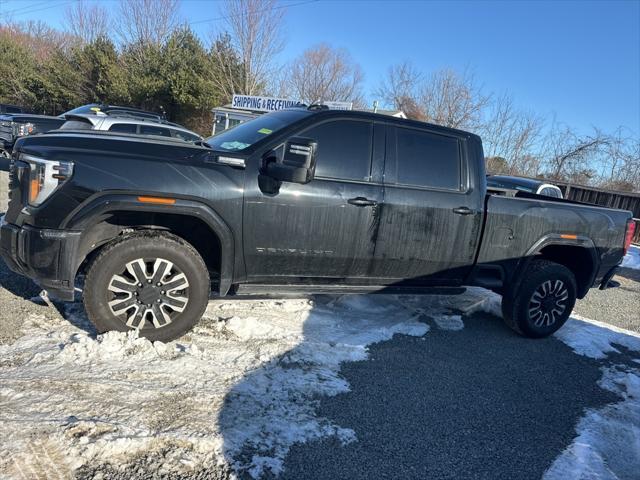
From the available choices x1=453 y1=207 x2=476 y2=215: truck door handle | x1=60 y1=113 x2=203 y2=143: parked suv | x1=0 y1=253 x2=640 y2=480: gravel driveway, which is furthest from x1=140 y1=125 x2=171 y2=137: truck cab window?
x1=453 y1=207 x2=476 y2=215: truck door handle

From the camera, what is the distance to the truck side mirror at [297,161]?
11.2 feet

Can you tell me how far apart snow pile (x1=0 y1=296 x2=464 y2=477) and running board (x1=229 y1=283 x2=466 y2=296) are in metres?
0.43

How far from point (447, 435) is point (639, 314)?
540 cm

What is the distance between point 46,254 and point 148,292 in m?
0.72

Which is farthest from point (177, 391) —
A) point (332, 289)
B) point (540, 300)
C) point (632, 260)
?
point (632, 260)

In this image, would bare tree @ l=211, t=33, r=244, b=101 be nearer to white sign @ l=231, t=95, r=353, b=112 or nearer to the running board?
white sign @ l=231, t=95, r=353, b=112

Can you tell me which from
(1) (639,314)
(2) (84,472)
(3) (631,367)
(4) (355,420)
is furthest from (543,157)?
(2) (84,472)

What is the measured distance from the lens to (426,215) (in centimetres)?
425

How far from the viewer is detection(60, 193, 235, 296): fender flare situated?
3219 millimetres

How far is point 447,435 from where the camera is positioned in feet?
9.98

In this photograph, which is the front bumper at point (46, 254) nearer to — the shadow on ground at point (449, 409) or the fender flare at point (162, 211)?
the fender flare at point (162, 211)

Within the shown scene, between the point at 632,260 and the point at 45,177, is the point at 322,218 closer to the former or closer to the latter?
the point at 45,177

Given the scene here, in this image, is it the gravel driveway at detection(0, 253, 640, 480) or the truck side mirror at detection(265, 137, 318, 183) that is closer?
the gravel driveway at detection(0, 253, 640, 480)

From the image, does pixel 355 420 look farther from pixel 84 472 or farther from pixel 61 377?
pixel 61 377
